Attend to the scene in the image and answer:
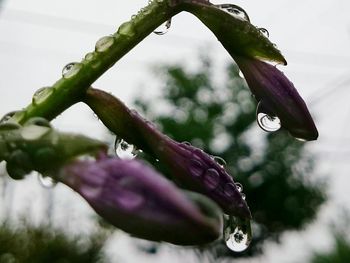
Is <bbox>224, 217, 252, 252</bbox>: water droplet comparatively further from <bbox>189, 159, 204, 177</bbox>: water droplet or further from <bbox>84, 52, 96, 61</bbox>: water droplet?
<bbox>84, 52, 96, 61</bbox>: water droplet

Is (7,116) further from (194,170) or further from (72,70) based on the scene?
(194,170)

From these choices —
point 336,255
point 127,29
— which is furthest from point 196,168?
point 336,255

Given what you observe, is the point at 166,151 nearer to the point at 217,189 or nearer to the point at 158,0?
the point at 217,189

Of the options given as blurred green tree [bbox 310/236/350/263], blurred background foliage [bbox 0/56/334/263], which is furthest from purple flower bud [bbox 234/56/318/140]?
blurred background foliage [bbox 0/56/334/263]

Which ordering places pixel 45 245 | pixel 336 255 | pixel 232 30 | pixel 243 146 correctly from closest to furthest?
pixel 232 30, pixel 45 245, pixel 336 255, pixel 243 146

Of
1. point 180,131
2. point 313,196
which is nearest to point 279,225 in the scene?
point 313,196
